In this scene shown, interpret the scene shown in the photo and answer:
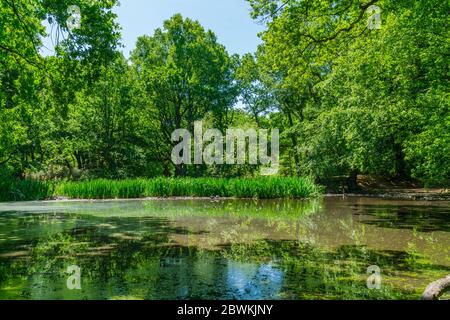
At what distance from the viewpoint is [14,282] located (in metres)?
5.06

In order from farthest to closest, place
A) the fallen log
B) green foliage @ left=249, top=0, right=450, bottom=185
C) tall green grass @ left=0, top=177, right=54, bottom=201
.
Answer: tall green grass @ left=0, top=177, right=54, bottom=201
green foliage @ left=249, top=0, right=450, bottom=185
the fallen log

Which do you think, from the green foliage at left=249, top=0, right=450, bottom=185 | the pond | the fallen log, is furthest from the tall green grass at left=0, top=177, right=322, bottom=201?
the fallen log

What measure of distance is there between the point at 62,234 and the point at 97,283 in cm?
450

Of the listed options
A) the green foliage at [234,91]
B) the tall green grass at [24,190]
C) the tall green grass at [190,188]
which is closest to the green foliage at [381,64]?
the green foliage at [234,91]

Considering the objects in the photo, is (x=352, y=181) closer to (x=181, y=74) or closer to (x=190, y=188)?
(x=190, y=188)

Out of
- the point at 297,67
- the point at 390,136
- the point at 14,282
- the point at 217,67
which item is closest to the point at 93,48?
the point at 297,67

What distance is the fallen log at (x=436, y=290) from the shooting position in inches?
161

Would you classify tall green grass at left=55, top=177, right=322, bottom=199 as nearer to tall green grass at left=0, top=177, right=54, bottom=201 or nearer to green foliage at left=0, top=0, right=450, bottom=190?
tall green grass at left=0, top=177, right=54, bottom=201

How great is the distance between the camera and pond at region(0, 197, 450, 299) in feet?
15.5

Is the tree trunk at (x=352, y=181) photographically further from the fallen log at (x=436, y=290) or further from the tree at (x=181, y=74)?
the fallen log at (x=436, y=290)

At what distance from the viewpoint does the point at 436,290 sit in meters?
4.16

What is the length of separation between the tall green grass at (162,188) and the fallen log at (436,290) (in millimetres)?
16028

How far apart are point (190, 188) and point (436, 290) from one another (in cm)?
1741

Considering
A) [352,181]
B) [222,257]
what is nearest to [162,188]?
[352,181]
